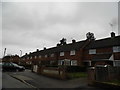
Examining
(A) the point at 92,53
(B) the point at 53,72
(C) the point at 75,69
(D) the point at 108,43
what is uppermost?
(D) the point at 108,43

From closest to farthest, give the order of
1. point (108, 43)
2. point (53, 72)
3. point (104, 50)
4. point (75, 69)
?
point (53, 72), point (75, 69), point (104, 50), point (108, 43)

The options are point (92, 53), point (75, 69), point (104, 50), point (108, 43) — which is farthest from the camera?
point (92, 53)

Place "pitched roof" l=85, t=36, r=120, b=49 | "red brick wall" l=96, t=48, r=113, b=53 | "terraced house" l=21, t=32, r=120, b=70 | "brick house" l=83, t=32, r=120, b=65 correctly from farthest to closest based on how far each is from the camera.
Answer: "red brick wall" l=96, t=48, r=113, b=53 → "pitched roof" l=85, t=36, r=120, b=49 → "terraced house" l=21, t=32, r=120, b=70 → "brick house" l=83, t=32, r=120, b=65

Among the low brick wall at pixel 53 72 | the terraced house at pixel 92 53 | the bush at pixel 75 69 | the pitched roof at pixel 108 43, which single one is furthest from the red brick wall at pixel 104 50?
the low brick wall at pixel 53 72

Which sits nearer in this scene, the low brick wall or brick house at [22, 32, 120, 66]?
the low brick wall

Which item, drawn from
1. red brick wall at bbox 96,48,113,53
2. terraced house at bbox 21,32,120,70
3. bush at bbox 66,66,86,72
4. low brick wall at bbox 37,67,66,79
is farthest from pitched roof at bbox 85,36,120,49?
low brick wall at bbox 37,67,66,79

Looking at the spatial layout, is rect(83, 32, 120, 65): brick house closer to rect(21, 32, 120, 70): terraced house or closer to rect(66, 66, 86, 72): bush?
rect(21, 32, 120, 70): terraced house

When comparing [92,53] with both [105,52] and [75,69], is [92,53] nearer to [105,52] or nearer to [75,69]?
[105,52]

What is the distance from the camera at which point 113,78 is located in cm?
1518

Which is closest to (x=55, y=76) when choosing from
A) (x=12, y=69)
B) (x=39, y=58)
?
(x=12, y=69)

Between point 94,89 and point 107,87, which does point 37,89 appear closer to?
point 94,89

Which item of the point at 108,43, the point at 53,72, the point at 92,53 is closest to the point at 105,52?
the point at 108,43

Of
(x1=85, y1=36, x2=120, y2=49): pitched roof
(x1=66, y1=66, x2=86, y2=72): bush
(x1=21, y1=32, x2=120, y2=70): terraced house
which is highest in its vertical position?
(x1=85, y1=36, x2=120, y2=49): pitched roof


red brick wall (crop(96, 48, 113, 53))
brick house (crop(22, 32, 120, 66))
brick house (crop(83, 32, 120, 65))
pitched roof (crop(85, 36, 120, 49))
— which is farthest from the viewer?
red brick wall (crop(96, 48, 113, 53))
